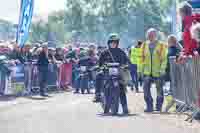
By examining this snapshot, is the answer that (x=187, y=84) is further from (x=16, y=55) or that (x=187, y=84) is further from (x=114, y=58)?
(x=16, y=55)

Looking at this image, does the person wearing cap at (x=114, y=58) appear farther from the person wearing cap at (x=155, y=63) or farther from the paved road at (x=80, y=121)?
the person wearing cap at (x=155, y=63)

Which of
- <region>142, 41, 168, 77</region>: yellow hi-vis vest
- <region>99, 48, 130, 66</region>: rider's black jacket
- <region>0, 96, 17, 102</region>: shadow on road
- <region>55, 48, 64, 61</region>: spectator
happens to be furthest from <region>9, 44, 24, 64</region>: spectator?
<region>142, 41, 168, 77</region>: yellow hi-vis vest

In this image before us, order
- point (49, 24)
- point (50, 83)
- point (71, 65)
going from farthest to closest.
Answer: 1. point (49, 24)
2. point (71, 65)
3. point (50, 83)

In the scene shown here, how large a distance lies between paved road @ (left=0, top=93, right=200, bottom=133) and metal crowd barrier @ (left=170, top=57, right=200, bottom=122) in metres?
0.34

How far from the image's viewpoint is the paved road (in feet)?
Answer: 39.7

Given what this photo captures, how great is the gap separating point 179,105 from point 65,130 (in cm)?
399

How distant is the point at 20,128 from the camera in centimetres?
1259

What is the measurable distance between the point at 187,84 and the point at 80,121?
2.36 meters

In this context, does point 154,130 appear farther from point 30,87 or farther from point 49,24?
point 49,24

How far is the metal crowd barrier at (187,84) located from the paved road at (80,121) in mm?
344

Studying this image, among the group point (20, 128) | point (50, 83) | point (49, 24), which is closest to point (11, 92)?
point (50, 83)

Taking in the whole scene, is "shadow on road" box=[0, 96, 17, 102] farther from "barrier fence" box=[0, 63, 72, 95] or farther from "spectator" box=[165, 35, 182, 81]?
"spectator" box=[165, 35, 182, 81]

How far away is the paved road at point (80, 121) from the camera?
12.1m

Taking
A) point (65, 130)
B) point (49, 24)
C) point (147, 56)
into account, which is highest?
point (49, 24)
